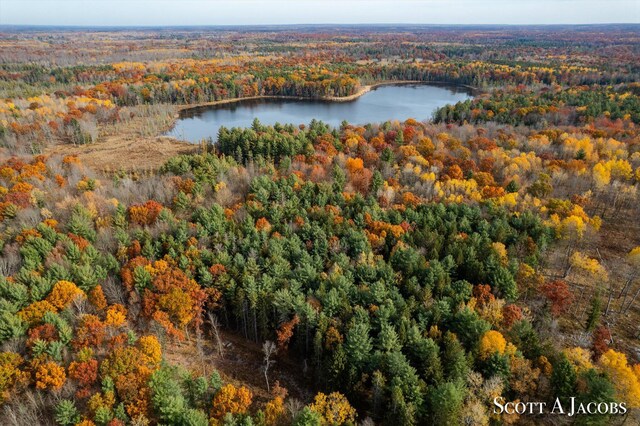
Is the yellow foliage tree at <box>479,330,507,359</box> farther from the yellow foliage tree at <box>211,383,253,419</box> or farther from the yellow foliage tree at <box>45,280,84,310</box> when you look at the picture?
the yellow foliage tree at <box>45,280,84,310</box>

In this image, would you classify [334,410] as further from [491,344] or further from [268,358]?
[491,344]

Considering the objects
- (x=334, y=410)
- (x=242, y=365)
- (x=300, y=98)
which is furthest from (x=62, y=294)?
(x=300, y=98)

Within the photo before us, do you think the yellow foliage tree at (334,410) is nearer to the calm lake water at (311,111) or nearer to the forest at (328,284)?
the forest at (328,284)

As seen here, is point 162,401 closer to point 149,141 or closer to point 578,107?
point 149,141

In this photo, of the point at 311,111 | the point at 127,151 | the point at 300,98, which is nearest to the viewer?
the point at 127,151

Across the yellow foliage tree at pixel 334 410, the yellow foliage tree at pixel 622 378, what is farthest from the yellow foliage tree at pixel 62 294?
the yellow foliage tree at pixel 622 378

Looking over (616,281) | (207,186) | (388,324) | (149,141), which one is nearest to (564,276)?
(616,281)
